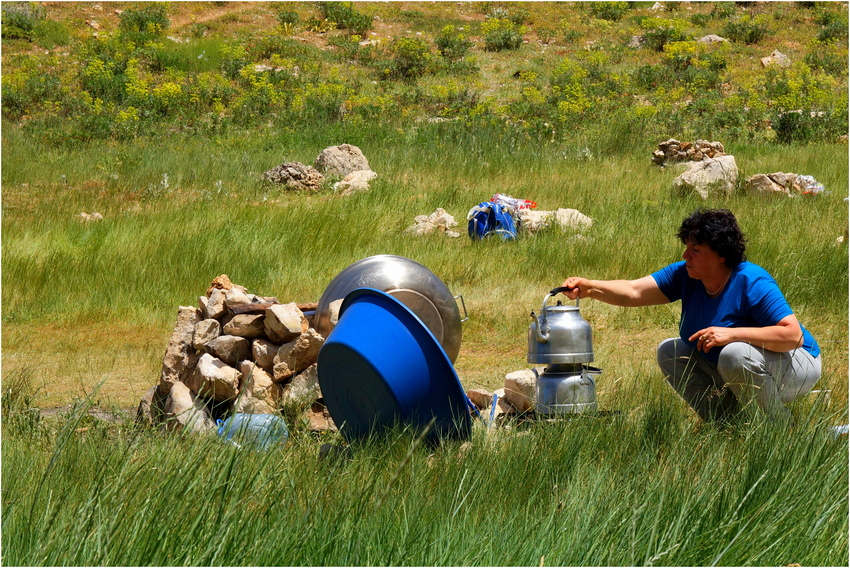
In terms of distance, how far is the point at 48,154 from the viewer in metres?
15.4

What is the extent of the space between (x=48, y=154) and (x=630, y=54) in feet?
57.1

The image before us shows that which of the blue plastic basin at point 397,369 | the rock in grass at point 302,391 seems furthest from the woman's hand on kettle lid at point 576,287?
the rock in grass at point 302,391

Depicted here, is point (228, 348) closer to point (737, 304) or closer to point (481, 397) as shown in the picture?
point (481, 397)

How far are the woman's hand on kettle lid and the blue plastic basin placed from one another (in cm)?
105

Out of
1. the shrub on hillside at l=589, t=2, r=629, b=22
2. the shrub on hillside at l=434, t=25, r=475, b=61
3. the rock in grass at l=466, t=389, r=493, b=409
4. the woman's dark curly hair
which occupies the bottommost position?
the rock in grass at l=466, t=389, r=493, b=409

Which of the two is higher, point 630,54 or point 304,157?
point 630,54

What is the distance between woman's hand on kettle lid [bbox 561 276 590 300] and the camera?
452 cm

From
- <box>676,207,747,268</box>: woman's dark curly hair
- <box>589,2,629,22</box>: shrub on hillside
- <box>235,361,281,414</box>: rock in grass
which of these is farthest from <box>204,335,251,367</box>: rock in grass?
<box>589,2,629,22</box>: shrub on hillside

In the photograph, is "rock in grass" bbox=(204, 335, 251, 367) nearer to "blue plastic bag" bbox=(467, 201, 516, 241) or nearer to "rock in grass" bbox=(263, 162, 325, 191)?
"blue plastic bag" bbox=(467, 201, 516, 241)

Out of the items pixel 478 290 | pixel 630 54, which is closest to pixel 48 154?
pixel 478 290

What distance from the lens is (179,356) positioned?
5668 millimetres

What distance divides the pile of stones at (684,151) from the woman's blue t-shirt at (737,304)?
32.4ft

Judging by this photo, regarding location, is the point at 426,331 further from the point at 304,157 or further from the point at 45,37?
the point at 45,37

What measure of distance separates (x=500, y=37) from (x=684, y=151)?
47.4ft
